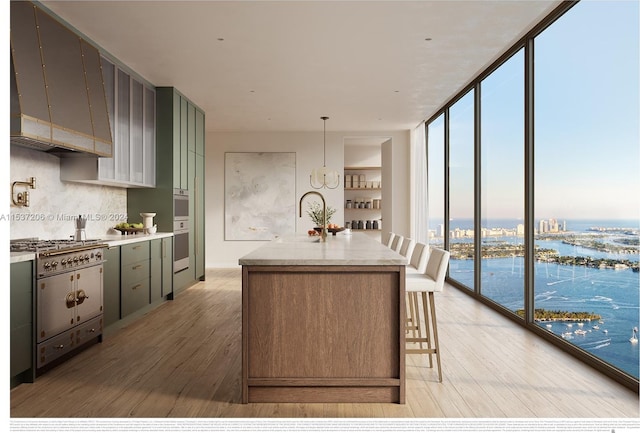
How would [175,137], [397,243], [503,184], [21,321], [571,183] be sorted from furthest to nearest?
[175,137]
[397,243]
[503,184]
[571,183]
[21,321]

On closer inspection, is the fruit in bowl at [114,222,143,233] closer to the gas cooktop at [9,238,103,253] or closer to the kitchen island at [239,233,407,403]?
the gas cooktop at [9,238,103,253]

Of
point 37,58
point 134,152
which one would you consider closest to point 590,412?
point 37,58

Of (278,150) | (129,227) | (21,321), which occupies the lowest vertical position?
(21,321)

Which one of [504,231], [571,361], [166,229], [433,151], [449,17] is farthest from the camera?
[433,151]

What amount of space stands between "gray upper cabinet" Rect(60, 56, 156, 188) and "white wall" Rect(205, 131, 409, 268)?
375cm

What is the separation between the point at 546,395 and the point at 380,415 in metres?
1.07

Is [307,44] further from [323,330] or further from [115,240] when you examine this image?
[323,330]

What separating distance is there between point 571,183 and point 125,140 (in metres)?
4.36

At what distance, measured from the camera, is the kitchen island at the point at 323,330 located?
2896 mm

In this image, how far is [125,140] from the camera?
5.42m

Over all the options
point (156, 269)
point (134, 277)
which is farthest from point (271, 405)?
point (156, 269)

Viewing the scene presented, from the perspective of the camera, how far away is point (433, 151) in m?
8.89

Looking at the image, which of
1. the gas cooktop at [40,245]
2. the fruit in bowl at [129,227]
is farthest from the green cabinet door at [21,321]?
the fruit in bowl at [129,227]
